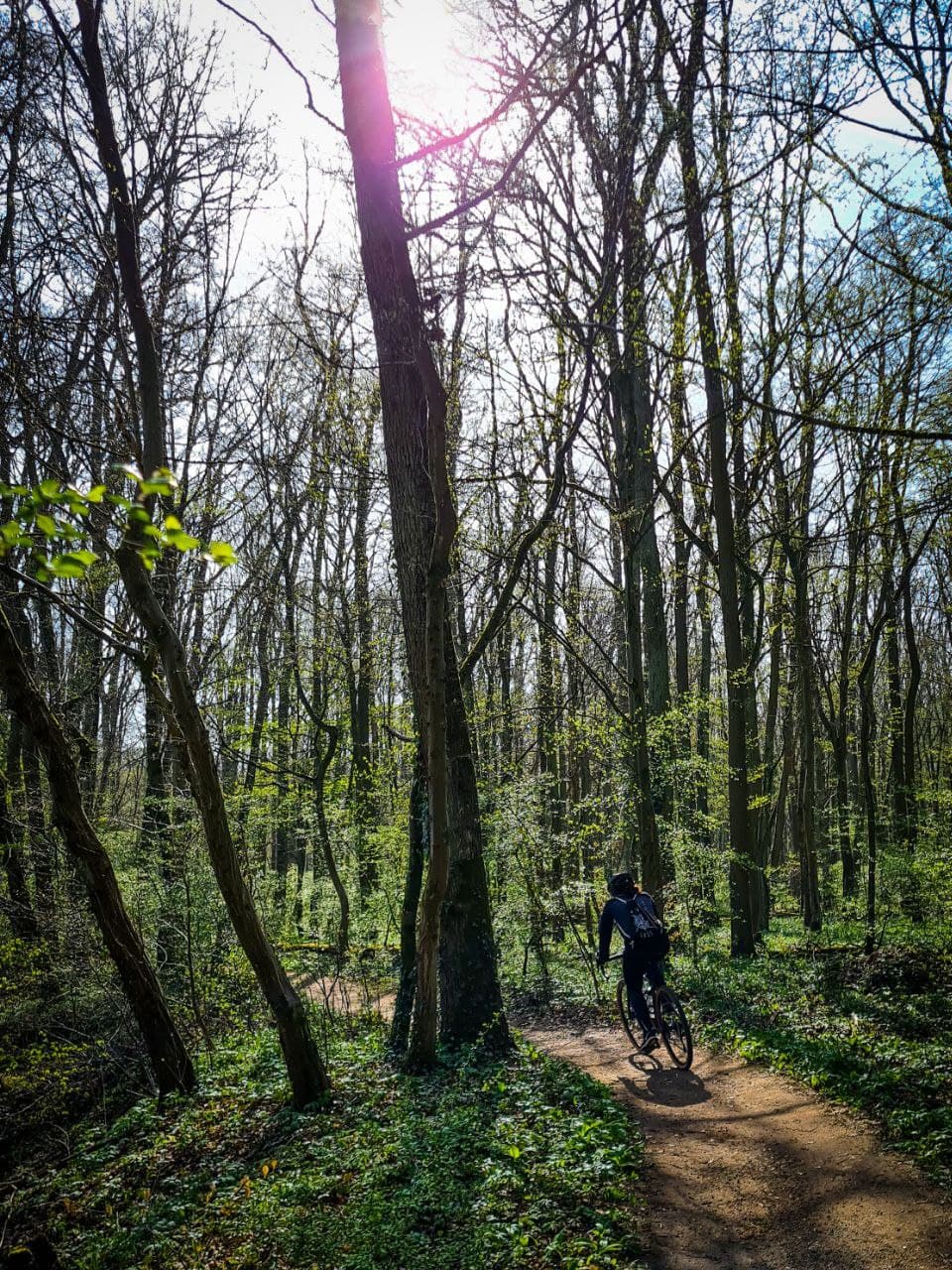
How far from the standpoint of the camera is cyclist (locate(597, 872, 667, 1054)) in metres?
7.89

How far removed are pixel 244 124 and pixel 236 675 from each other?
30.3ft

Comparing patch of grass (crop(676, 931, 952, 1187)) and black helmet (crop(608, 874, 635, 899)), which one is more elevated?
black helmet (crop(608, 874, 635, 899))

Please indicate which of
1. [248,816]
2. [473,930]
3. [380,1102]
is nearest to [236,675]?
[248,816]

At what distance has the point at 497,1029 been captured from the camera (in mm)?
7871

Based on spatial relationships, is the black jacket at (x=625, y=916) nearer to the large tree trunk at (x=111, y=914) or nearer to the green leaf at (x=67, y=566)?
the large tree trunk at (x=111, y=914)

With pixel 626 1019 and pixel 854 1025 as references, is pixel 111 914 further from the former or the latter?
pixel 854 1025

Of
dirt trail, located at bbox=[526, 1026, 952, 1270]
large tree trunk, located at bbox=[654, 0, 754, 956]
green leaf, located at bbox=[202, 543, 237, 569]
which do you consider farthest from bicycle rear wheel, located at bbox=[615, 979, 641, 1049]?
green leaf, located at bbox=[202, 543, 237, 569]

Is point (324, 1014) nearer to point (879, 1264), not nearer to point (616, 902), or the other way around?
point (616, 902)

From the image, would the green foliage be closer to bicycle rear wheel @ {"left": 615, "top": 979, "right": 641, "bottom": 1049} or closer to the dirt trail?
the dirt trail

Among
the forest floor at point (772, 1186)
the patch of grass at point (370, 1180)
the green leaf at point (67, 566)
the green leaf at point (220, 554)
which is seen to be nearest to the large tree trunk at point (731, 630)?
the forest floor at point (772, 1186)

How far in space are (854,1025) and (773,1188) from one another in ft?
11.2

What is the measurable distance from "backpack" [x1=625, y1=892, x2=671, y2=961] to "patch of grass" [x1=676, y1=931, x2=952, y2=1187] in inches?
52.6

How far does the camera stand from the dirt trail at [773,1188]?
172 inches

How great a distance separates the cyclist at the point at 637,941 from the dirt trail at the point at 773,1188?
0.77 metres
